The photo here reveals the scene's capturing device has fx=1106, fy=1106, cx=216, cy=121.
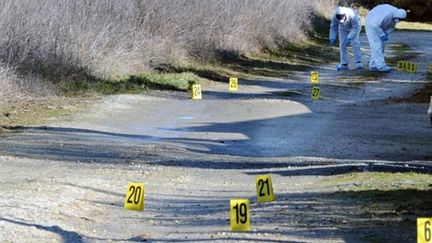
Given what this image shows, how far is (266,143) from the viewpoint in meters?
17.6

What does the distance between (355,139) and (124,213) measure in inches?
330

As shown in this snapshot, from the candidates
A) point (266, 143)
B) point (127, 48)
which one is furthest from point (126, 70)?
point (266, 143)

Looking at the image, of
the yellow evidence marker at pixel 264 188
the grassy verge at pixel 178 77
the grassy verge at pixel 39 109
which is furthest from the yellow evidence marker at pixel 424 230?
the grassy verge at pixel 178 77

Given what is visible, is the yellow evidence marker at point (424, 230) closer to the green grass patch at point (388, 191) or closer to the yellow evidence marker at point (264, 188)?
the green grass patch at point (388, 191)

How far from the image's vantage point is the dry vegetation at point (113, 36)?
75.9 ft

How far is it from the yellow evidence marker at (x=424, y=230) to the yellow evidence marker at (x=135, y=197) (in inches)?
125

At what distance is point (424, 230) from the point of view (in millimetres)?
7234

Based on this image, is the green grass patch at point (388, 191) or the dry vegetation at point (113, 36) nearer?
the green grass patch at point (388, 191)

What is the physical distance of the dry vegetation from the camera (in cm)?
2314

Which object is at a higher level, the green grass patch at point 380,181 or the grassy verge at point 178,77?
the grassy verge at point 178,77

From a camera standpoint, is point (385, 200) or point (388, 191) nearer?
point (385, 200)

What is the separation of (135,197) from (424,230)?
10.8 feet

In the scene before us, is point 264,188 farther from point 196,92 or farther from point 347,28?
point 347,28

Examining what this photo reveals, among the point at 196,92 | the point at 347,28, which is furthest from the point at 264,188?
the point at 347,28
